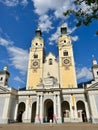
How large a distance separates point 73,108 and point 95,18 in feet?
89.5

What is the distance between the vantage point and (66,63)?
44.8m

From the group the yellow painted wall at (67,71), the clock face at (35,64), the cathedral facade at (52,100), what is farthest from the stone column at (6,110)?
the yellow painted wall at (67,71)

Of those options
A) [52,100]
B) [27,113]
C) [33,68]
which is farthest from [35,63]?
[27,113]

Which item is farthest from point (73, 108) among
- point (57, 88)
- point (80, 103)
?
point (57, 88)

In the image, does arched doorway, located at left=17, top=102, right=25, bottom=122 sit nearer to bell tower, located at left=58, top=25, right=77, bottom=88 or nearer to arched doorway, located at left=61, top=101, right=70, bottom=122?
arched doorway, located at left=61, top=101, right=70, bottom=122

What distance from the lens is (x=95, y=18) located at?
9469 millimetres

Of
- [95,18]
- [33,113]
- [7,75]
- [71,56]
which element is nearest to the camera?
[95,18]

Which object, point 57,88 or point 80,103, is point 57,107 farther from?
point 80,103

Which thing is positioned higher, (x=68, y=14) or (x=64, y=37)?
(x=64, y=37)

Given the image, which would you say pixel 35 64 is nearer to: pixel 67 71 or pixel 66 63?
pixel 66 63

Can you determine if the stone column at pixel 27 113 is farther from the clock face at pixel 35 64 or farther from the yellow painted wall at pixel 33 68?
the clock face at pixel 35 64

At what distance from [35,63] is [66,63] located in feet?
36.5

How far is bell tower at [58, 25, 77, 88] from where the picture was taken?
41219 mm

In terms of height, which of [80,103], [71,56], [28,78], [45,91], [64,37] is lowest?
[80,103]
